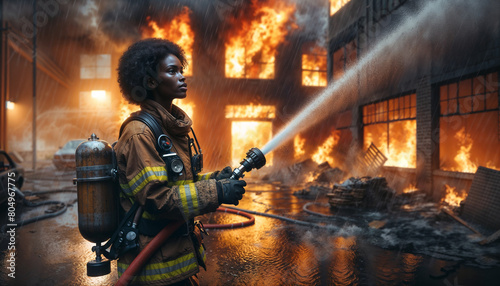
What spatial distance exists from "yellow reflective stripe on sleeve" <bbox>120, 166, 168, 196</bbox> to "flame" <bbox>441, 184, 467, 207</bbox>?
7.79m

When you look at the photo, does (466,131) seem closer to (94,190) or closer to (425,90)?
(425,90)

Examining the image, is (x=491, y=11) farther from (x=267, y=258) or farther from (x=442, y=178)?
(x=267, y=258)

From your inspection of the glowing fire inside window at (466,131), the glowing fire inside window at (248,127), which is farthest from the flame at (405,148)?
the glowing fire inside window at (248,127)

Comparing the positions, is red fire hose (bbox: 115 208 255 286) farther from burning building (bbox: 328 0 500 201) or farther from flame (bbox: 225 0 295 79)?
flame (bbox: 225 0 295 79)

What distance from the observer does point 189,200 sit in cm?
176

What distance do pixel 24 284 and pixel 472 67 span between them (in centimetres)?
895

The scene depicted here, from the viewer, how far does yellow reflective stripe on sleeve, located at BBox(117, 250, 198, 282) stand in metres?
1.82

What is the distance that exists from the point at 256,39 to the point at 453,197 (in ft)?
45.7

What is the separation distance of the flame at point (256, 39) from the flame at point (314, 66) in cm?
202

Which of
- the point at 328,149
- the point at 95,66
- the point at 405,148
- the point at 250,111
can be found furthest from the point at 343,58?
the point at 95,66

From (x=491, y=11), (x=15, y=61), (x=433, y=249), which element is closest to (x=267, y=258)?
(x=433, y=249)

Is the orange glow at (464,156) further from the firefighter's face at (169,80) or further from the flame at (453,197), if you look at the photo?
the firefighter's face at (169,80)

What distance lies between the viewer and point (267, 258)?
4328mm

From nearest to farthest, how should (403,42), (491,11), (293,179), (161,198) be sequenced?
(161,198)
(491,11)
(403,42)
(293,179)
